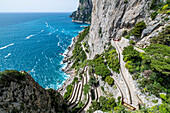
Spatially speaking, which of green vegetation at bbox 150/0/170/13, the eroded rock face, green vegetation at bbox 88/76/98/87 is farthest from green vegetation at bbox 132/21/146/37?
green vegetation at bbox 88/76/98/87

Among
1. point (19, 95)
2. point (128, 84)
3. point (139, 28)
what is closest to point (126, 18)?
point (139, 28)

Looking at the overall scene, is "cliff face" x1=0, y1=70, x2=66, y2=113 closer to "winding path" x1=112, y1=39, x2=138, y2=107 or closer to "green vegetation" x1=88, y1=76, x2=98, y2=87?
"green vegetation" x1=88, y1=76, x2=98, y2=87

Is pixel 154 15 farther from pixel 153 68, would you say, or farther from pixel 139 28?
pixel 153 68

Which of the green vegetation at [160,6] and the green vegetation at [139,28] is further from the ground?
the green vegetation at [160,6]

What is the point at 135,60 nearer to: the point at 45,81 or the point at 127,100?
the point at 127,100

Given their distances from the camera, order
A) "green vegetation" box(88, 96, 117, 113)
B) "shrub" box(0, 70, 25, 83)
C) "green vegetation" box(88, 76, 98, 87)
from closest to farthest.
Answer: "shrub" box(0, 70, 25, 83) → "green vegetation" box(88, 96, 117, 113) → "green vegetation" box(88, 76, 98, 87)

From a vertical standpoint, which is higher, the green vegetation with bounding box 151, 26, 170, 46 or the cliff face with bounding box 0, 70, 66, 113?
A: the green vegetation with bounding box 151, 26, 170, 46

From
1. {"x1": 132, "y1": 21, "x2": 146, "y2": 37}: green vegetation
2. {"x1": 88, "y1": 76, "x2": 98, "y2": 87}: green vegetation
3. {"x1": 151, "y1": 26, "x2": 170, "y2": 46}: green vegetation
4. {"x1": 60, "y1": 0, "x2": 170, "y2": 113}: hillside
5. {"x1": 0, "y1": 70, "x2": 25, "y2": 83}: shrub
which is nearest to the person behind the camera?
{"x1": 0, "y1": 70, "x2": 25, "y2": 83}: shrub

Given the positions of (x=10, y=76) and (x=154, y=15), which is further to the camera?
(x=154, y=15)

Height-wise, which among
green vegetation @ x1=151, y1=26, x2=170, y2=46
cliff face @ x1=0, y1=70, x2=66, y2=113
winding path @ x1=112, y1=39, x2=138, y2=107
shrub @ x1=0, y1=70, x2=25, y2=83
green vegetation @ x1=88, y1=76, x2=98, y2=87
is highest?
green vegetation @ x1=151, y1=26, x2=170, y2=46

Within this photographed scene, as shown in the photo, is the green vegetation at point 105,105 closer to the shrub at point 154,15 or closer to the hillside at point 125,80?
the hillside at point 125,80

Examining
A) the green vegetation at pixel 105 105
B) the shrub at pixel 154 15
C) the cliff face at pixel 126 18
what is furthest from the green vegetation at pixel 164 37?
the green vegetation at pixel 105 105

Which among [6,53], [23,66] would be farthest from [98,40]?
[6,53]
